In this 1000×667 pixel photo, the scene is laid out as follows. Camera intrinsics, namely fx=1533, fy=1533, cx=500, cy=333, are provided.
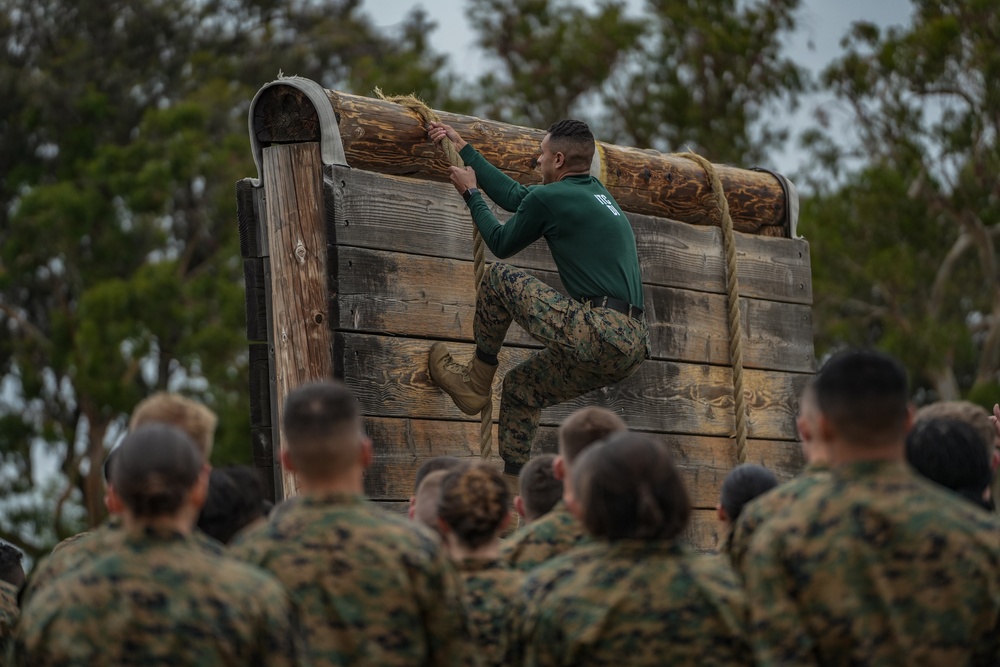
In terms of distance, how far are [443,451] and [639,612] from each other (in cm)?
338

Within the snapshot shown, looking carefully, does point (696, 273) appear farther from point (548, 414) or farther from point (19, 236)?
point (19, 236)

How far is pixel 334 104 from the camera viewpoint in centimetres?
656

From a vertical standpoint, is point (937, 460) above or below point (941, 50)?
below

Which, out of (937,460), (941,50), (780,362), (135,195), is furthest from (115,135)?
(937,460)

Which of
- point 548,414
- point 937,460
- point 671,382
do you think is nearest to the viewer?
point 937,460

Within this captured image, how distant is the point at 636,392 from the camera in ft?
25.5

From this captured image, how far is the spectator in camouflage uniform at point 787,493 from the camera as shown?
142 inches

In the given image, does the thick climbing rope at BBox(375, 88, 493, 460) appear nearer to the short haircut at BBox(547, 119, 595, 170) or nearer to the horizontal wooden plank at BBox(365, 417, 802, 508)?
the horizontal wooden plank at BBox(365, 417, 802, 508)

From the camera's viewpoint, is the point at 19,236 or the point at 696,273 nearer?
the point at 696,273

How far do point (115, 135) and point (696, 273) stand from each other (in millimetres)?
18677

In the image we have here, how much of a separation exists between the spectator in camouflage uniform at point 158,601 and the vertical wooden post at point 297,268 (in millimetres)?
2922

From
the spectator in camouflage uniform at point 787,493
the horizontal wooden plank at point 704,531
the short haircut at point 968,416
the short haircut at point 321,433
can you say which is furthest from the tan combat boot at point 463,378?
the short haircut at point 321,433

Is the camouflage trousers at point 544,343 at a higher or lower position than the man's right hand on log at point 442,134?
lower

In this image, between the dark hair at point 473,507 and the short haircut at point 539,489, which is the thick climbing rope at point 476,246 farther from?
the dark hair at point 473,507
